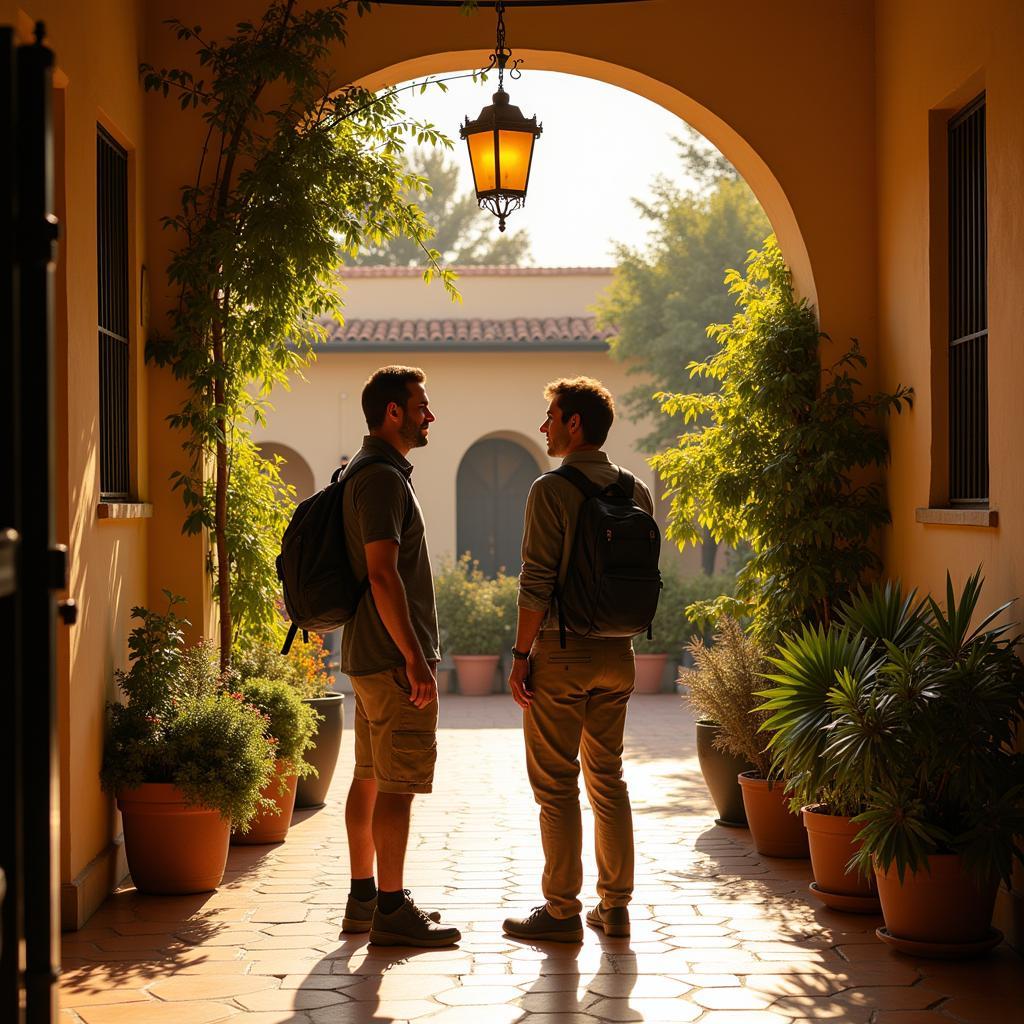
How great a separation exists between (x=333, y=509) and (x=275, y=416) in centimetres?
1333

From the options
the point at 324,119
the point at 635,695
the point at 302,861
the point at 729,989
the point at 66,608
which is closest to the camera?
the point at 66,608

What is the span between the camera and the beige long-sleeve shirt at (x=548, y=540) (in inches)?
199

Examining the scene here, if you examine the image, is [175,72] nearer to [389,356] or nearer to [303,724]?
[303,724]

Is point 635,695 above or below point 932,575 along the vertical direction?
below

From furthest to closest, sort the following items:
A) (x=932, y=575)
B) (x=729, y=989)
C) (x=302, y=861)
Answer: (x=302, y=861), (x=932, y=575), (x=729, y=989)

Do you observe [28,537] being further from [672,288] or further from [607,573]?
[672,288]

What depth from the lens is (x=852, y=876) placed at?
575 cm

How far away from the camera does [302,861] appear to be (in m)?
6.80

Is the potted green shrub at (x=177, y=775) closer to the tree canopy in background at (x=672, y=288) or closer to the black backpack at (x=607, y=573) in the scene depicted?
the black backpack at (x=607, y=573)

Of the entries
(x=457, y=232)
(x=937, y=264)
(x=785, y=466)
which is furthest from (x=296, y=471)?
(x=457, y=232)

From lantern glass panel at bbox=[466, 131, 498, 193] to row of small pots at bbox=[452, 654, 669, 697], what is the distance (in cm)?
949

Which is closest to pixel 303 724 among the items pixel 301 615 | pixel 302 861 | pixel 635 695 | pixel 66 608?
pixel 302 861

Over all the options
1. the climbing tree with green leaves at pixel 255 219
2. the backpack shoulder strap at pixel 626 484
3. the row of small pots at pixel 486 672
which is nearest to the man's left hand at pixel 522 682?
the backpack shoulder strap at pixel 626 484

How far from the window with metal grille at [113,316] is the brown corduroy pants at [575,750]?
102 inches
